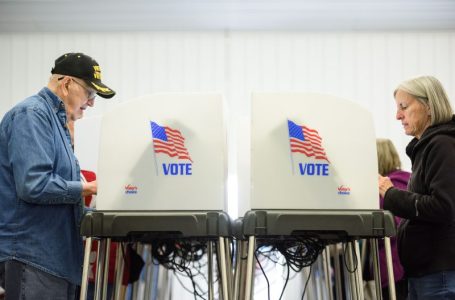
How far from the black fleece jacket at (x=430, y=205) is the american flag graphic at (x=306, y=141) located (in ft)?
1.11

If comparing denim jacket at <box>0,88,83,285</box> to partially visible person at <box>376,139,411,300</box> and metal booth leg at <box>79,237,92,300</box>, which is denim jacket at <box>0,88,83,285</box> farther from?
partially visible person at <box>376,139,411,300</box>

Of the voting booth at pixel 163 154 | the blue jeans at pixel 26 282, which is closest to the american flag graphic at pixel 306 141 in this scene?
the voting booth at pixel 163 154

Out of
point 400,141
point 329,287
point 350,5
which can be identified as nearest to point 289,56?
point 350,5

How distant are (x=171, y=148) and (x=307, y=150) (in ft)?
1.44

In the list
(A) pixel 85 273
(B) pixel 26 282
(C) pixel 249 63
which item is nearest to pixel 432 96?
(A) pixel 85 273

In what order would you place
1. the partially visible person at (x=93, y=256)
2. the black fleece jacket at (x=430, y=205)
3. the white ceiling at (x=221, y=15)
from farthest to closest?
the white ceiling at (x=221, y=15) → the partially visible person at (x=93, y=256) → the black fleece jacket at (x=430, y=205)

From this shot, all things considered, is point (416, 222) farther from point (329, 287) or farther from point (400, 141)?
point (400, 141)

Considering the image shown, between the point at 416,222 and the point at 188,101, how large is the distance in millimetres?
894

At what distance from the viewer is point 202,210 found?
219cm

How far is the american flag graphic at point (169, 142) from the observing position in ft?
7.35

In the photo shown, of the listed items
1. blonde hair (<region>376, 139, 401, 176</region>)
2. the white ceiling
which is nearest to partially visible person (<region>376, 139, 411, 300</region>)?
blonde hair (<region>376, 139, 401, 176</region>)

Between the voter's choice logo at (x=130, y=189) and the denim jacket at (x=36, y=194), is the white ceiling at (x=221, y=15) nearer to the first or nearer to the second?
the denim jacket at (x=36, y=194)

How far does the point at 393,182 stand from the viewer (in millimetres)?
3137

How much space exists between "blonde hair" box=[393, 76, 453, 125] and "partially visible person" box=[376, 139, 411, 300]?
0.71 meters
